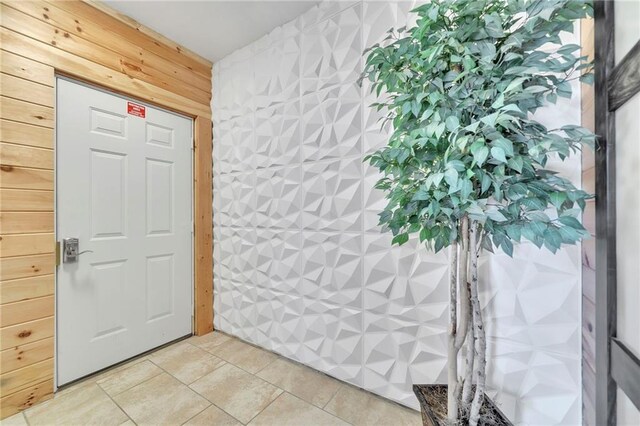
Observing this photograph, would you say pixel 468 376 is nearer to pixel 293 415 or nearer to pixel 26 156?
pixel 293 415

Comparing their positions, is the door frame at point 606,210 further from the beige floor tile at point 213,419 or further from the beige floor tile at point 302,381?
the beige floor tile at point 213,419

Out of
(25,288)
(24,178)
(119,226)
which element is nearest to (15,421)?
(25,288)

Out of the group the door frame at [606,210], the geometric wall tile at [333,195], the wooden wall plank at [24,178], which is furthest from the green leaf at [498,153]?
the wooden wall plank at [24,178]

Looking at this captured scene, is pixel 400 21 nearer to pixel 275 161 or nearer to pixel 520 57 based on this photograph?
pixel 520 57

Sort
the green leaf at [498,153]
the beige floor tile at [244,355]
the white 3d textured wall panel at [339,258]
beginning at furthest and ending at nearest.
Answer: the beige floor tile at [244,355] < the white 3d textured wall panel at [339,258] < the green leaf at [498,153]

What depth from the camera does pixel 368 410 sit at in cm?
161

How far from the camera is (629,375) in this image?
76 cm

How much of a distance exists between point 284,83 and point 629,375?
2.39 m

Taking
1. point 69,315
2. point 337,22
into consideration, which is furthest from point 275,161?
point 69,315

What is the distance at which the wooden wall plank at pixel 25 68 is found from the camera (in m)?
1.58

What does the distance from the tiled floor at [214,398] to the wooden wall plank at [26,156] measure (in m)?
1.53

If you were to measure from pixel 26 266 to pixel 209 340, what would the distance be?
1.46 metres

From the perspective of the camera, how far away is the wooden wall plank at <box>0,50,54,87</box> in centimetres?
158

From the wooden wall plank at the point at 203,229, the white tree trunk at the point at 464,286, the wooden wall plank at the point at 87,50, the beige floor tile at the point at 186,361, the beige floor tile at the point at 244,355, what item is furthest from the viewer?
the wooden wall plank at the point at 203,229
